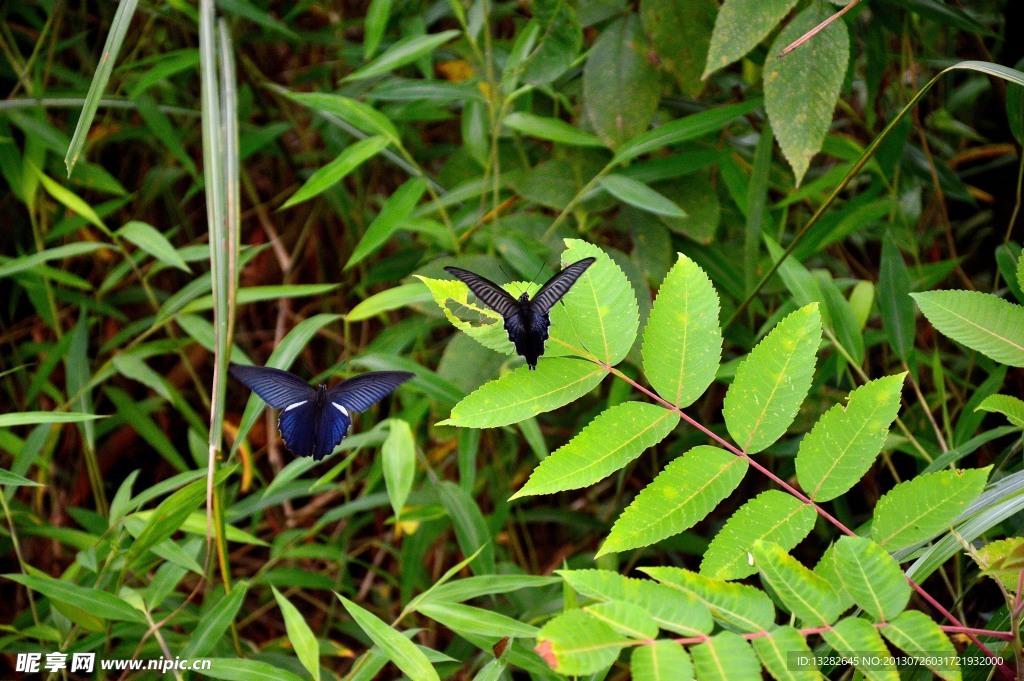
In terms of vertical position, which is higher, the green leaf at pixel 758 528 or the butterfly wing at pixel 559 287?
the butterfly wing at pixel 559 287

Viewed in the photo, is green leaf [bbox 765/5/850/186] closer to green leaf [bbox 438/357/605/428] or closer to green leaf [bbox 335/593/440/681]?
green leaf [bbox 438/357/605/428]

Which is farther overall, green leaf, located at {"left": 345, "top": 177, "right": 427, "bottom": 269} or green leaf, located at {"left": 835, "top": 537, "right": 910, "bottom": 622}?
green leaf, located at {"left": 345, "top": 177, "right": 427, "bottom": 269}

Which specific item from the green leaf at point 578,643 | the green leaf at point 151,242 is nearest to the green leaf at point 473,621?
the green leaf at point 578,643

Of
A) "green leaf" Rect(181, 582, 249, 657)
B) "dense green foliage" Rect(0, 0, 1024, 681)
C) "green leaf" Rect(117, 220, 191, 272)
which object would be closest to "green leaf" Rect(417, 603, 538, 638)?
"dense green foliage" Rect(0, 0, 1024, 681)

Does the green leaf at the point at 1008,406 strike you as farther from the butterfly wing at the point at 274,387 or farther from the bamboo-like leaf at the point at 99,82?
the bamboo-like leaf at the point at 99,82

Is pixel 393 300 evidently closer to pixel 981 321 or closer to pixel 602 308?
pixel 602 308

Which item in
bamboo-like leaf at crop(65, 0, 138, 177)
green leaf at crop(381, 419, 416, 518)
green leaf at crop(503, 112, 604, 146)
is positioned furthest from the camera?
green leaf at crop(503, 112, 604, 146)

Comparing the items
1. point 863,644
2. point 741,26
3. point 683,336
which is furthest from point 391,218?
point 863,644
